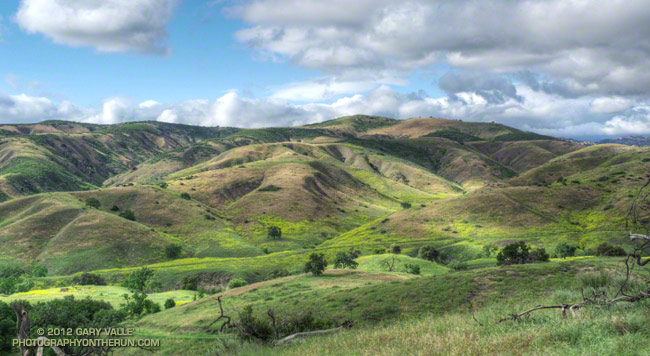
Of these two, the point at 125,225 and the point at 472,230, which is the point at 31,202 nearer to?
the point at 125,225

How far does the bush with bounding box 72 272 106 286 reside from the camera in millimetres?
68875

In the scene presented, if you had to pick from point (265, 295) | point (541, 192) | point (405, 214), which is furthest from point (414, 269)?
point (541, 192)

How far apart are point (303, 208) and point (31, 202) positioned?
93484mm

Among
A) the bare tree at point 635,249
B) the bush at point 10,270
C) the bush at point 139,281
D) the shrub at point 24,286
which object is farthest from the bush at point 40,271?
the bare tree at point 635,249

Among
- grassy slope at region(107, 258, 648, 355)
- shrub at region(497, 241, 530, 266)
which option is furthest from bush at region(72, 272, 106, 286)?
shrub at region(497, 241, 530, 266)

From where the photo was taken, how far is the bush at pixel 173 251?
96688mm

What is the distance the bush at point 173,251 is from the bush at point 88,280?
24.7m

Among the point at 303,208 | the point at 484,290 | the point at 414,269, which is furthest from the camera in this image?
the point at 303,208

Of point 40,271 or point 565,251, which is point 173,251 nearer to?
point 40,271

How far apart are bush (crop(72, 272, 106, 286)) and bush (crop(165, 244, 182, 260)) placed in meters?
24.7

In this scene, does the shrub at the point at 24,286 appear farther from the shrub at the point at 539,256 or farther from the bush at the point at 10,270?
the shrub at the point at 539,256

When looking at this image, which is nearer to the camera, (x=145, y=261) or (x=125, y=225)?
(x=145, y=261)

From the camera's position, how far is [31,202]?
118 metres

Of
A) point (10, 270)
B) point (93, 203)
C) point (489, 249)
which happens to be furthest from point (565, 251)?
point (93, 203)
